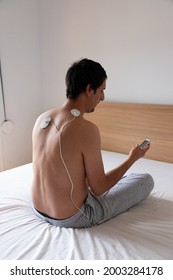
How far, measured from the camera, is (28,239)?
1001mm

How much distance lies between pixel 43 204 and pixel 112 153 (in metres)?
1.12

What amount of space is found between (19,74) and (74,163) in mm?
1714

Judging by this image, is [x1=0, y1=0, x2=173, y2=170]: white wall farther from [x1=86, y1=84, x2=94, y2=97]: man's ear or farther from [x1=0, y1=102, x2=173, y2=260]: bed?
[x1=86, y1=84, x2=94, y2=97]: man's ear

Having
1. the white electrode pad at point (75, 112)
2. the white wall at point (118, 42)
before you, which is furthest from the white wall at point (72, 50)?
the white electrode pad at point (75, 112)

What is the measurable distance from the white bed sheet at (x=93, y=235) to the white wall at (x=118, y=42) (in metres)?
0.97

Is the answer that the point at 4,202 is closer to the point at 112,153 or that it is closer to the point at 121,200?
the point at 121,200

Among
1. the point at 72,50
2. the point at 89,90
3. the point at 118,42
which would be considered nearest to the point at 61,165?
the point at 89,90

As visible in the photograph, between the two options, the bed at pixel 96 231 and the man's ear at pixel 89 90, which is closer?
the bed at pixel 96 231

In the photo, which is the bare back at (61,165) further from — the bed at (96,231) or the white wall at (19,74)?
the white wall at (19,74)

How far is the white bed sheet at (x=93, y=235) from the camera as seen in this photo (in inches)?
35.7

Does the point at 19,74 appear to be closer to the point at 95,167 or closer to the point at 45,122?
the point at 45,122

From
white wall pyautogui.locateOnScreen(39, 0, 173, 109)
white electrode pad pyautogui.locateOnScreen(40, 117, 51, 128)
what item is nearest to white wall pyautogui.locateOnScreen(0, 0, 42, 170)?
white wall pyautogui.locateOnScreen(39, 0, 173, 109)

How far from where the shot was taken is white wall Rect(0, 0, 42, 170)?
90.9 inches
